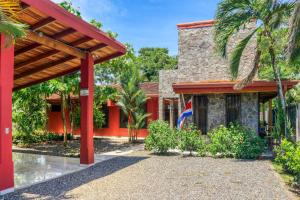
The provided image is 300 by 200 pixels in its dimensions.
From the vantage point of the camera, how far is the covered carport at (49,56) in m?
6.69

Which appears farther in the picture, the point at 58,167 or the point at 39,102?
the point at 39,102

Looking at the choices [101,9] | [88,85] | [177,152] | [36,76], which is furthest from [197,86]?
[101,9]

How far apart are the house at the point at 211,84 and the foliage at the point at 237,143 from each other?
5.69 feet

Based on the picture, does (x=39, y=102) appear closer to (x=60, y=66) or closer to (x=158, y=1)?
(x=60, y=66)

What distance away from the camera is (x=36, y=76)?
42.2ft

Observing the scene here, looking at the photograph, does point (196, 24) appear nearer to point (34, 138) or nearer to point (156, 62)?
point (34, 138)

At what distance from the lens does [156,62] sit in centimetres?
4547

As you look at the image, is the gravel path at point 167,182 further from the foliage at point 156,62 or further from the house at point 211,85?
the foliage at point 156,62

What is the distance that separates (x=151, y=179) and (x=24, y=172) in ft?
13.4

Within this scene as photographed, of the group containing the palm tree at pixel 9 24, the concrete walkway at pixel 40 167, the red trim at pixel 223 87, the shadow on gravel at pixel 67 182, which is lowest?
the shadow on gravel at pixel 67 182

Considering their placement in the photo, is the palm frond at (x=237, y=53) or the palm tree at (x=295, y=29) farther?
the palm frond at (x=237, y=53)

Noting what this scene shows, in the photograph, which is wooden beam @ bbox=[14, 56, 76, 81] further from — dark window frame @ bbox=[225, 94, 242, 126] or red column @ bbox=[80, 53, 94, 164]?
dark window frame @ bbox=[225, 94, 242, 126]

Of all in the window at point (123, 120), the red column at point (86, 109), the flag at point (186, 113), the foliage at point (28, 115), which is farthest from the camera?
the window at point (123, 120)

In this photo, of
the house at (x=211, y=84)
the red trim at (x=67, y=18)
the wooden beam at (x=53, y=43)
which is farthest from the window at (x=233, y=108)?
the wooden beam at (x=53, y=43)
